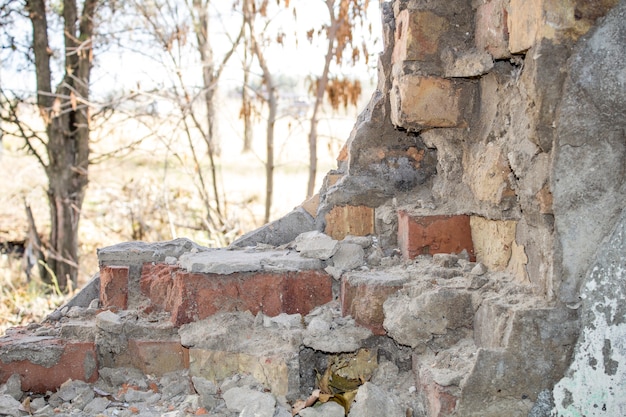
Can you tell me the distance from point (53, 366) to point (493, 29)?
1.99 meters

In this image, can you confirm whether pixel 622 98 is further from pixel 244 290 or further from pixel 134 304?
pixel 134 304

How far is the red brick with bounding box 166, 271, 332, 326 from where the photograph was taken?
103 inches

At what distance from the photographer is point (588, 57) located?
6.28 feet

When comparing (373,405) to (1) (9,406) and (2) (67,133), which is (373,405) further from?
(2) (67,133)

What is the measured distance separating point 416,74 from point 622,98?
825mm

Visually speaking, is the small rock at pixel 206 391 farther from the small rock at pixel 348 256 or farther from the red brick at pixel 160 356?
the small rock at pixel 348 256

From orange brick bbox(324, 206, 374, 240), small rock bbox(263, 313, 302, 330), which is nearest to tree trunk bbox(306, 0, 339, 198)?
orange brick bbox(324, 206, 374, 240)

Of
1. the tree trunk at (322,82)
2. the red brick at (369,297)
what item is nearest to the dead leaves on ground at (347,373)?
the red brick at (369,297)

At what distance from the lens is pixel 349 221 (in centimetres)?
307

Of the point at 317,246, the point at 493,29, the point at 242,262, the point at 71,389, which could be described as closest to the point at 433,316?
the point at 317,246

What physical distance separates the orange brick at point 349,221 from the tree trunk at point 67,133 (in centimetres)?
470

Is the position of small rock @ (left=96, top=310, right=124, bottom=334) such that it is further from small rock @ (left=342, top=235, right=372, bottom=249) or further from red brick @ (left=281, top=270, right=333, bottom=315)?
small rock @ (left=342, top=235, right=372, bottom=249)

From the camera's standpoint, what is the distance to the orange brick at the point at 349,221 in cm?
305

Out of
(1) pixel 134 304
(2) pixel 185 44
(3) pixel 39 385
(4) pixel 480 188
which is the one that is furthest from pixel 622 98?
(2) pixel 185 44
